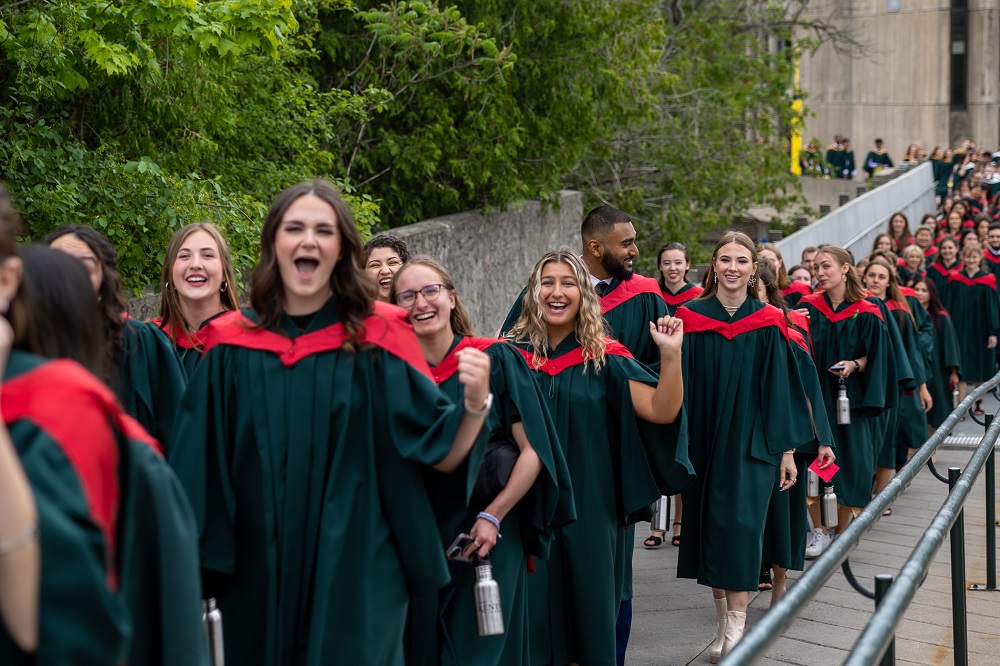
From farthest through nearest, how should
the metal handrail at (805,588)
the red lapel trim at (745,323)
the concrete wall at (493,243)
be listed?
the concrete wall at (493,243)
the red lapel trim at (745,323)
the metal handrail at (805,588)

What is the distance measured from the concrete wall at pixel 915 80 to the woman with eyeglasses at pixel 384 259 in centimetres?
4187

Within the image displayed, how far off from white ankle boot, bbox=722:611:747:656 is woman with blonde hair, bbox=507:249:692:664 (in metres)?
0.99

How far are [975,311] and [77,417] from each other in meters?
15.2

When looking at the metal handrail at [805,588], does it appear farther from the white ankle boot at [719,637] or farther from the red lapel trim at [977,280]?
the red lapel trim at [977,280]

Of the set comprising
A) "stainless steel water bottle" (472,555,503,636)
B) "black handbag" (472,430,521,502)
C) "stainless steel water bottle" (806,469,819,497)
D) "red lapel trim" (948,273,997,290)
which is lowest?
"stainless steel water bottle" (806,469,819,497)

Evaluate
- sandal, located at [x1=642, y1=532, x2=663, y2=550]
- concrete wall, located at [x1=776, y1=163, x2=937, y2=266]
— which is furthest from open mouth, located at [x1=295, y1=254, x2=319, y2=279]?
concrete wall, located at [x1=776, y1=163, x2=937, y2=266]

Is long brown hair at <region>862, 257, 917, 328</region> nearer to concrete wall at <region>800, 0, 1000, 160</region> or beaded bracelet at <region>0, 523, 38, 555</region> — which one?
beaded bracelet at <region>0, 523, 38, 555</region>

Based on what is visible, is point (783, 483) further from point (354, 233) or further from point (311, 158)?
point (311, 158)

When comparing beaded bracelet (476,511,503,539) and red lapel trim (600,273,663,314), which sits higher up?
red lapel trim (600,273,663,314)

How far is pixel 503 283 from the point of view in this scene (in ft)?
43.0

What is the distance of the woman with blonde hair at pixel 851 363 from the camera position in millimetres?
9664

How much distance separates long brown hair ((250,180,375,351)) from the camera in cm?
406

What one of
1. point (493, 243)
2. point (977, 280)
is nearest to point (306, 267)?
point (493, 243)

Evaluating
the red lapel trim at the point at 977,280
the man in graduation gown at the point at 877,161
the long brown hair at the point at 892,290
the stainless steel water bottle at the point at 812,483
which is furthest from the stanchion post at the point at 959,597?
the man in graduation gown at the point at 877,161
